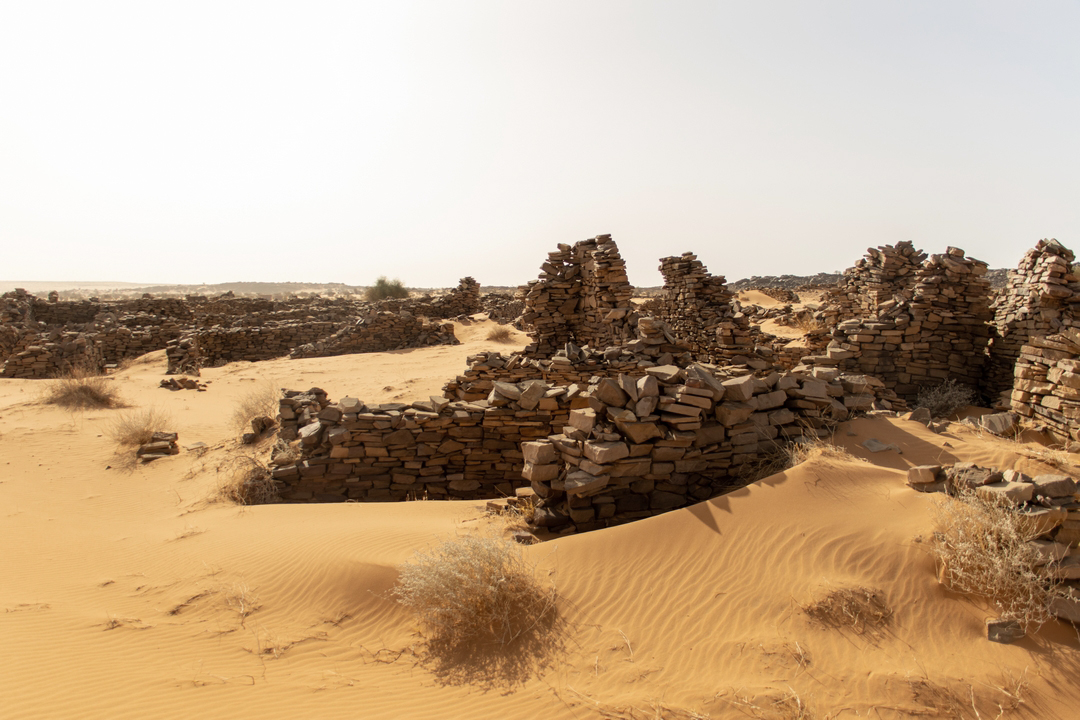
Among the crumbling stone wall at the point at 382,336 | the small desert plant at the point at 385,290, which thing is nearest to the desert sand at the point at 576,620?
A: the crumbling stone wall at the point at 382,336

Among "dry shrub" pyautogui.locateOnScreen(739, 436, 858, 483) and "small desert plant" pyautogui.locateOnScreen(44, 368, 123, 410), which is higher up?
Answer: "dry shrub" pyautogui.locateOnScreen(739, 436, 858, 483)

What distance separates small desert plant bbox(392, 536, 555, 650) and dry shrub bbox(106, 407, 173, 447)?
9489 mm

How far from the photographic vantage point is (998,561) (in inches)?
153

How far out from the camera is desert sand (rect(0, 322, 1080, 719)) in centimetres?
354

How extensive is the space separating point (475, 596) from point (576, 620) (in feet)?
2.83

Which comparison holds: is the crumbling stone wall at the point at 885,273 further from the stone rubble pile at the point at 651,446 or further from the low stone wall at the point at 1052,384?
the stone rubble pile at the point at 651,446

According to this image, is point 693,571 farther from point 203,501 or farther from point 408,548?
point 203,501

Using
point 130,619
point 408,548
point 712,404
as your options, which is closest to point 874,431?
point 712,404

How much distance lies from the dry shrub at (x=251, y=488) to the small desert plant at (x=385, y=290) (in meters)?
Answer: 35.2

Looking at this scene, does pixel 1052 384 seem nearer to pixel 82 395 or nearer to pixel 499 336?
pixel 499 336

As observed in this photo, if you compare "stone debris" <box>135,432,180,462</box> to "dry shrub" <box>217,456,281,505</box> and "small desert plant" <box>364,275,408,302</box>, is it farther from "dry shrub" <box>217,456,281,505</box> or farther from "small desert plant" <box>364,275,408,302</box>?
"small desert plant" <box>364,275,408,302</box>

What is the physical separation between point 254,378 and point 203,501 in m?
11.1

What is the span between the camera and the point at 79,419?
12.8 m

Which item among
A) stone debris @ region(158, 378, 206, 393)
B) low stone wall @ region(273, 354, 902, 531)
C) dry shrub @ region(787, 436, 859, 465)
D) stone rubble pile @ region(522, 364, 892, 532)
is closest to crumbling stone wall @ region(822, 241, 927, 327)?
low stone wall @ region(273, 354, 902, 531)
